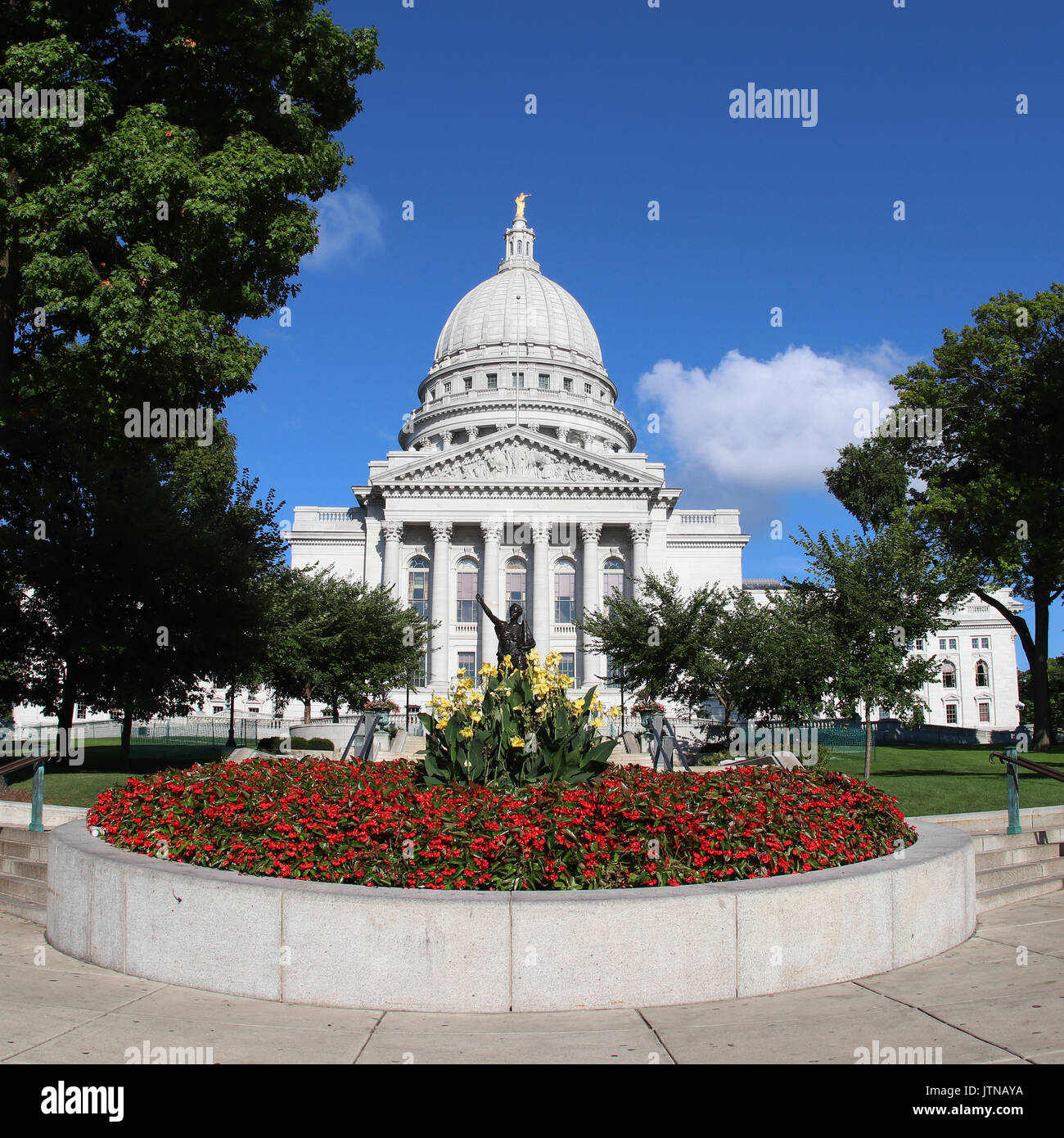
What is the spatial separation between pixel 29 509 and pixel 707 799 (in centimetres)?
1945

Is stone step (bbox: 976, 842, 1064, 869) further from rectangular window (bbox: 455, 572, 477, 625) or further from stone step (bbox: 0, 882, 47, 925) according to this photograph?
rectangular window (bbox: 455, 572, 477, 625)

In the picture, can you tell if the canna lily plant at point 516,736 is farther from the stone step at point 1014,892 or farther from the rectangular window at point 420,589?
the rectangular window at point 420,589

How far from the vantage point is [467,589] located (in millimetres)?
58938

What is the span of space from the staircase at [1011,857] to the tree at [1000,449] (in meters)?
18.4

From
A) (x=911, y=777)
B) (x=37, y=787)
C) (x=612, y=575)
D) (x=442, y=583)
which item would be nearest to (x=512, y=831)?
(x=37, y=787)

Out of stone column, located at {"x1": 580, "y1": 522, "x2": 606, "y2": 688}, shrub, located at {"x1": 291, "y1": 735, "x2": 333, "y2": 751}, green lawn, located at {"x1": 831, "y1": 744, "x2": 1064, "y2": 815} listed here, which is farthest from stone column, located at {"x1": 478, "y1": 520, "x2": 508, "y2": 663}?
green lawn, located at {"x1": 831, "y1": 744, "x2": 1064, "y2": 815}

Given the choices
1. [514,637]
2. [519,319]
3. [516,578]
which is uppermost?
[519,319]

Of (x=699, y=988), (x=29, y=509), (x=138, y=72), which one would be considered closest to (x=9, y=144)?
(x=138, y=72)

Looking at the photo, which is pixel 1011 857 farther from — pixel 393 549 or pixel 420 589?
pixel 420 589

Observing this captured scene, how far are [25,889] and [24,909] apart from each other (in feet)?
1.68

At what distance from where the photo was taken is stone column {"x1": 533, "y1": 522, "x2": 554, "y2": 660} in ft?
184

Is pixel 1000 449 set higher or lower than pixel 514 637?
higher

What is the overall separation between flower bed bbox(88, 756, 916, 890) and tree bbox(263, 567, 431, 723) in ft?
81.5

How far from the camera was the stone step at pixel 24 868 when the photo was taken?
32.2 feet
